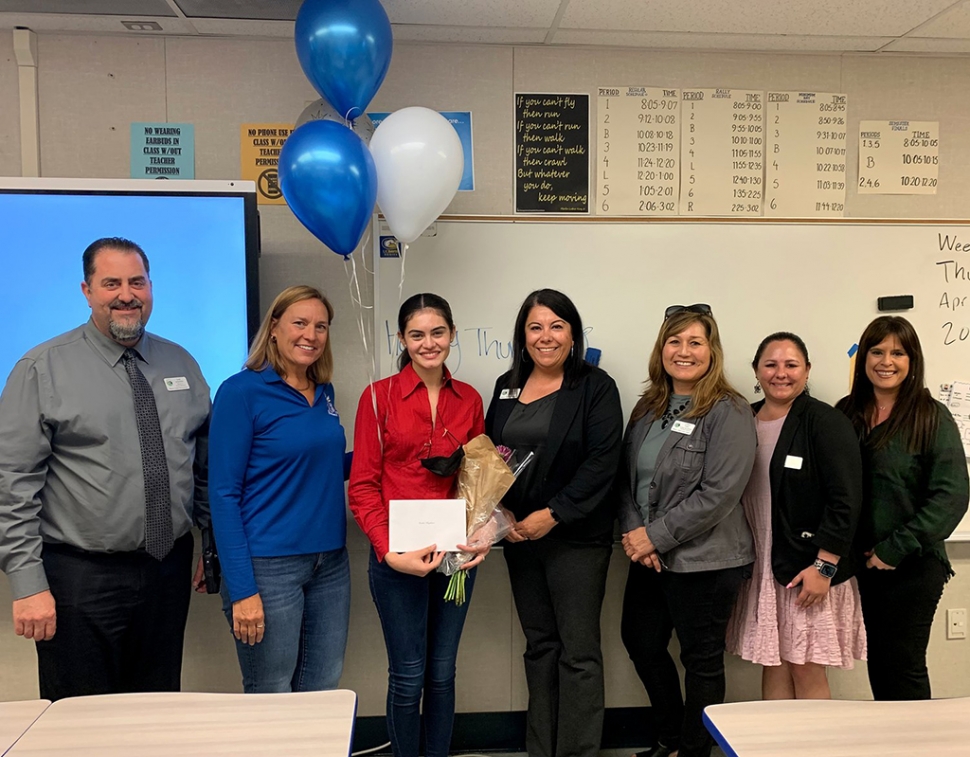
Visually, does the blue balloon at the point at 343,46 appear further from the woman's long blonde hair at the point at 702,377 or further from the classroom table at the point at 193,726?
the classroom table at the point at 193,726

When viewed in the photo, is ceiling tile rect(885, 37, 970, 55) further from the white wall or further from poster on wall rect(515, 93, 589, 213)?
poster on wall rect(515, 93, 589, 213)

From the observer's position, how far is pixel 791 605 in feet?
7.18

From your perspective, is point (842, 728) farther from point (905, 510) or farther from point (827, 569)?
point (905, 510)

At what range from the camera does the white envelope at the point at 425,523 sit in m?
1.88

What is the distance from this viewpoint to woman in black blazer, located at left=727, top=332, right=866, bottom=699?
6.86 ft

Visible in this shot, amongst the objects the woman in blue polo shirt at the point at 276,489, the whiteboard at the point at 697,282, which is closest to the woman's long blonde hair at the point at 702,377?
the whiteboard at the point at 697,282

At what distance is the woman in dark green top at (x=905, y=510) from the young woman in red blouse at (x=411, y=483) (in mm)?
1334

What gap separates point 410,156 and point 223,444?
100 centimetres

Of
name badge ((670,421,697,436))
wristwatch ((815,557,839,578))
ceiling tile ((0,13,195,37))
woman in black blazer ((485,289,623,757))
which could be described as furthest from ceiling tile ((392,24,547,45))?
wristwatch ((815,557,839,578))

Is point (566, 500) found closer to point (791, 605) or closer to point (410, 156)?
point (791, 605)

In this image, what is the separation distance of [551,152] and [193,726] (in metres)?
2.12

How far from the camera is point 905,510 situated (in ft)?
7.00

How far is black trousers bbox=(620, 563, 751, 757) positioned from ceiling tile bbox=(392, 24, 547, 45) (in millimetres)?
1952

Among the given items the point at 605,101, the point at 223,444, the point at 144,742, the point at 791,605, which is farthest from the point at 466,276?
the point at 144,742
